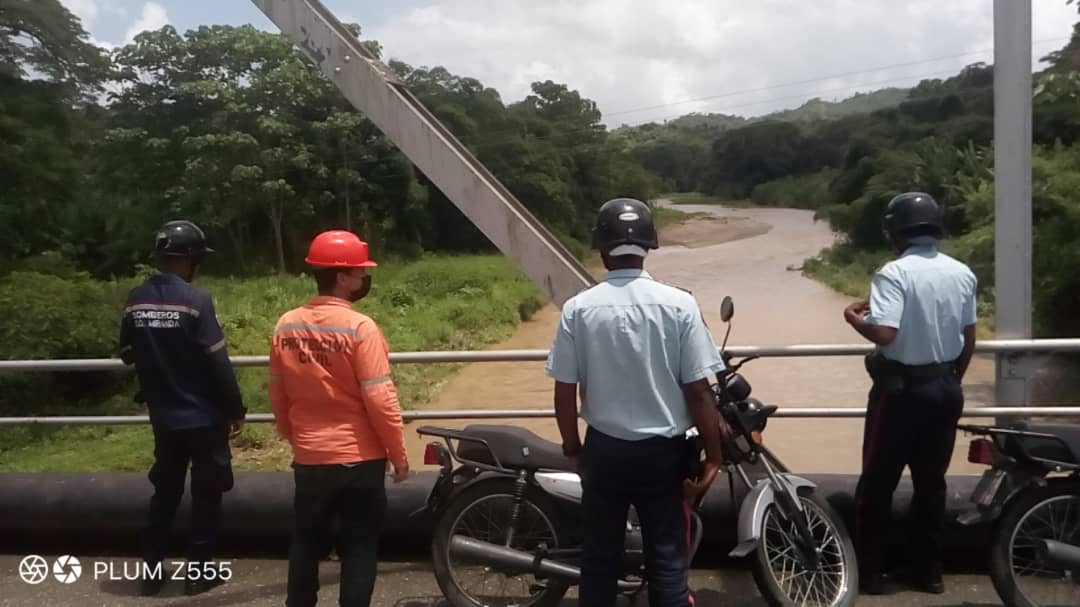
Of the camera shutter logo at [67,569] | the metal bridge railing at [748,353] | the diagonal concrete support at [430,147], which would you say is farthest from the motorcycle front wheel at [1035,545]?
the camera shutter logo at [67,569]

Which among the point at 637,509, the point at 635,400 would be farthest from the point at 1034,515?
the point at 635,400

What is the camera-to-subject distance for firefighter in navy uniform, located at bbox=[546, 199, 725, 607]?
2.71 metres

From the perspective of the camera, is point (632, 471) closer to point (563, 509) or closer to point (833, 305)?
point (563, 509)

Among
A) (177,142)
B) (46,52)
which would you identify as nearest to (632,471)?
(46,52)

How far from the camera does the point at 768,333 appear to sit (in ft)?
60.3

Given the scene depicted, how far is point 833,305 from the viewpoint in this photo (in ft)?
66.0

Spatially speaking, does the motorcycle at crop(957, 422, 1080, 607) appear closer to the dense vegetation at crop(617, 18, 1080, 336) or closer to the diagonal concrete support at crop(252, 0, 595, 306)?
the diagonal concrete support at crop(252, 0, 595, 306)

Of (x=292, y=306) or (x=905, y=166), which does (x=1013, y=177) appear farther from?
(x=905, y=166)

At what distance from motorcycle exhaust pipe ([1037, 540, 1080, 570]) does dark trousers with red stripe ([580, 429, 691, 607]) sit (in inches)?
54.4

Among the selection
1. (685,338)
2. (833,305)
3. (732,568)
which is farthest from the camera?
(833,305)

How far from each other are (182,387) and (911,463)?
271 cm

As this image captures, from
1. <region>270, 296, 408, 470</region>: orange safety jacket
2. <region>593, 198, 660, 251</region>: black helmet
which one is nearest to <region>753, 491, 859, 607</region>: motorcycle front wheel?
<region>593, 198, 660, 251</region>: black helmet

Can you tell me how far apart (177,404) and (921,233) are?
2797 millimetres

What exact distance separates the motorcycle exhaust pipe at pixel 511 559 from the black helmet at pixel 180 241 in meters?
1.46
